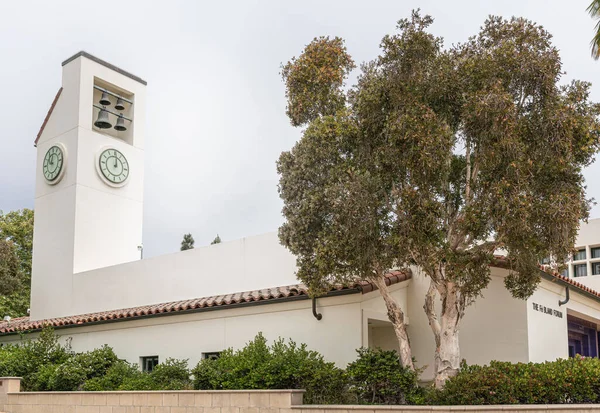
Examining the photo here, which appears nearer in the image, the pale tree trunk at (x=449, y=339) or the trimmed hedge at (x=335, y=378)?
the trimmed hedge at (x=335, y=378)

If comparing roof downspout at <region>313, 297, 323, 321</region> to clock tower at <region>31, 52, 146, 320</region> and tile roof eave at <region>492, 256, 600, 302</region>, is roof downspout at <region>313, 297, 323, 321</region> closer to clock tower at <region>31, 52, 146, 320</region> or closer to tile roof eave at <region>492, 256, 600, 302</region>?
tile roof eave at <region>492, 256, 600, 302</region>

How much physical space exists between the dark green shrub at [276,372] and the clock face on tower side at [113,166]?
12.0 metres

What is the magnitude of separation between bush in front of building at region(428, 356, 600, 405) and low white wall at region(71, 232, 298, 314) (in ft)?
24.3

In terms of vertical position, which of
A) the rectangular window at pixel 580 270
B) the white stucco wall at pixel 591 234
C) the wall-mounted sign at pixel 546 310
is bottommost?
the wall-mounted sign at pixel 546 310

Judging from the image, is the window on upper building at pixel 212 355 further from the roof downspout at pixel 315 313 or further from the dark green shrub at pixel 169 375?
the roof downspout at pixel 315 313

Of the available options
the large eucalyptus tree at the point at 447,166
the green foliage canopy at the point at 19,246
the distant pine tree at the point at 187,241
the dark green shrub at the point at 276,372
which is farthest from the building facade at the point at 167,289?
the distant pine tree at the point at 187,241

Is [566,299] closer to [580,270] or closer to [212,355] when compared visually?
[212,355]

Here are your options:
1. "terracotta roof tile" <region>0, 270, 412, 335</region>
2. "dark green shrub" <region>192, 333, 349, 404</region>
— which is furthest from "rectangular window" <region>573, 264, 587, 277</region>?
"dark green shrub" <region>192, 333, 349, 404</region>

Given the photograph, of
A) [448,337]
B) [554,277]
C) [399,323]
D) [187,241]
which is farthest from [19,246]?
[448,337]

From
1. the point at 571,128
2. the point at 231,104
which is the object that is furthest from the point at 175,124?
the point at 571,128

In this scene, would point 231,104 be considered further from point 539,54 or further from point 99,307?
point 539,54

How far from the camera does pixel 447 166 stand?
1159cm

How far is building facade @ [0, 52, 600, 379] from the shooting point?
1555cm

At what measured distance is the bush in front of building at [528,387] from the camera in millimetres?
11555
